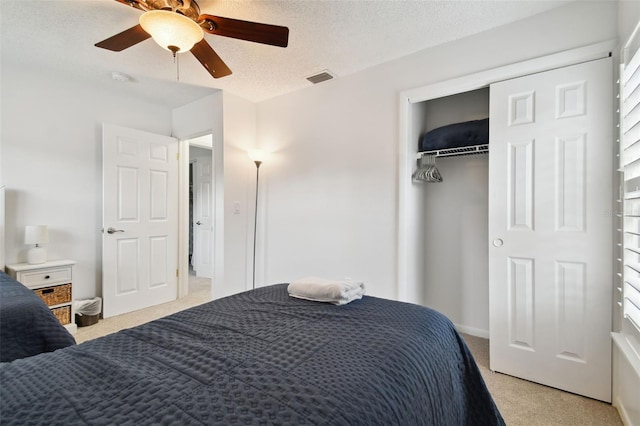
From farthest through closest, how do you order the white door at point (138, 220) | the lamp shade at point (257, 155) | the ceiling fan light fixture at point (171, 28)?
the lamp shade at point (257, 155), the white door at point (138, 220), the ceiling fan light fixture at point (171, 28)

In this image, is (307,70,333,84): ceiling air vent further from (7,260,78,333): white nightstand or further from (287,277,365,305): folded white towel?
(7,260,78,333): white nightstand

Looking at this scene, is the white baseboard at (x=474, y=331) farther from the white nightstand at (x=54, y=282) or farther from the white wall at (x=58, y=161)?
the white wall at (x=58, y=161)

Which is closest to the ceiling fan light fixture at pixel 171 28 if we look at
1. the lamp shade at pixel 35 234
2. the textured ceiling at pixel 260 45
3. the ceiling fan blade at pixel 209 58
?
the ceiling fan blade at pixel 209 58

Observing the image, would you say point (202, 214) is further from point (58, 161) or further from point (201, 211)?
point (58, 161)

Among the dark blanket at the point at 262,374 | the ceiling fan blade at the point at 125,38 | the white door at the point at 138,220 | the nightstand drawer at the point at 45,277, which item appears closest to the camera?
the dark blanket at the point at 262,374

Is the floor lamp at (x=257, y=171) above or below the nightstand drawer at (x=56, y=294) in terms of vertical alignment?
above

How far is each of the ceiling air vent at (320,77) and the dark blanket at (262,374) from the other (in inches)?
92.4

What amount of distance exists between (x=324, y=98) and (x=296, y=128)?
1.49 feet

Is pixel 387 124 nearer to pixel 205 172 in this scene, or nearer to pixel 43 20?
pixel 43 20

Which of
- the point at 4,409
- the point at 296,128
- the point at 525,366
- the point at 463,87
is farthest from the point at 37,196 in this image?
the point at 525,366

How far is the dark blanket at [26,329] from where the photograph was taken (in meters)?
1.43

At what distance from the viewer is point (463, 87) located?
234 centimetres

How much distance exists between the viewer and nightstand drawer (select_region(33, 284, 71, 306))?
275 cm

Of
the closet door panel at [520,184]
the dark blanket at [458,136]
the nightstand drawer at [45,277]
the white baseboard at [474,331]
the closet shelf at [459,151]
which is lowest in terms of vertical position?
the white baseboard at [474,331]
